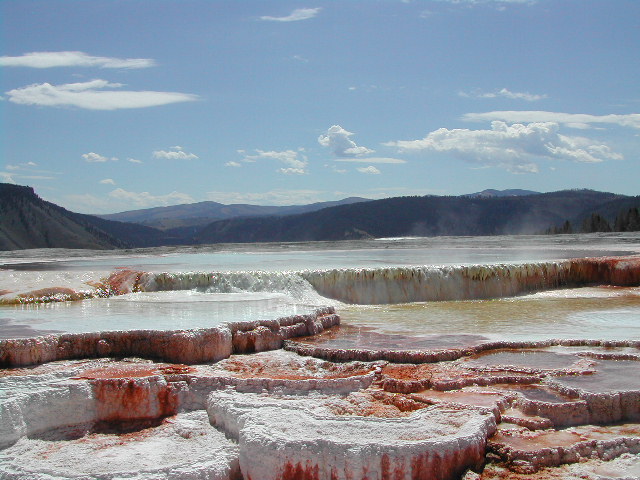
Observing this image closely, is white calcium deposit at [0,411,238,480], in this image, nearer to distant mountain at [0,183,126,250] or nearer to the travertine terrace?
the travertine terrace

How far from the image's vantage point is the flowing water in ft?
29.6

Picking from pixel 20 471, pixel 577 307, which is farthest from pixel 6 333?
pixel 577 307

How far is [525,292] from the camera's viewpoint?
13758mm

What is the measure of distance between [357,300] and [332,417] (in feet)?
26.3

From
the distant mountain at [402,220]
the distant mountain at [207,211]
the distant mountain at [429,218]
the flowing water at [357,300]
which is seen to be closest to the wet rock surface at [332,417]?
the flowing water at [357,300]

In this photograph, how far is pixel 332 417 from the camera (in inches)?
198

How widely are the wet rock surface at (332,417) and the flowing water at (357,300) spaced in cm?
162

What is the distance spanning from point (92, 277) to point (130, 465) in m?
8.93

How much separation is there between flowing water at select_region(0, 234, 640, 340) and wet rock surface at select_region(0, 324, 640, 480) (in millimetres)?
1621

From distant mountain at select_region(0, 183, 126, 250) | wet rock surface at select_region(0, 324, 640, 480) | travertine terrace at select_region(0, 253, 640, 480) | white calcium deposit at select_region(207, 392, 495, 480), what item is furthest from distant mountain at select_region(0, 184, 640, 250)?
white calcium deposit at select_region(207, 392, 495, 480)

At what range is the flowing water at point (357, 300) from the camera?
9.02 metres

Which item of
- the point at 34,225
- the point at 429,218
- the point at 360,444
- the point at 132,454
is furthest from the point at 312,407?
the point at 429,218

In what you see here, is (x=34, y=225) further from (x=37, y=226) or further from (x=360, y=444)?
(x=360, y=444)

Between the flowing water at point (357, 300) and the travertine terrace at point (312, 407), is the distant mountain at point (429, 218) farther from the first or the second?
the travertine terrace at point (312, 407)
